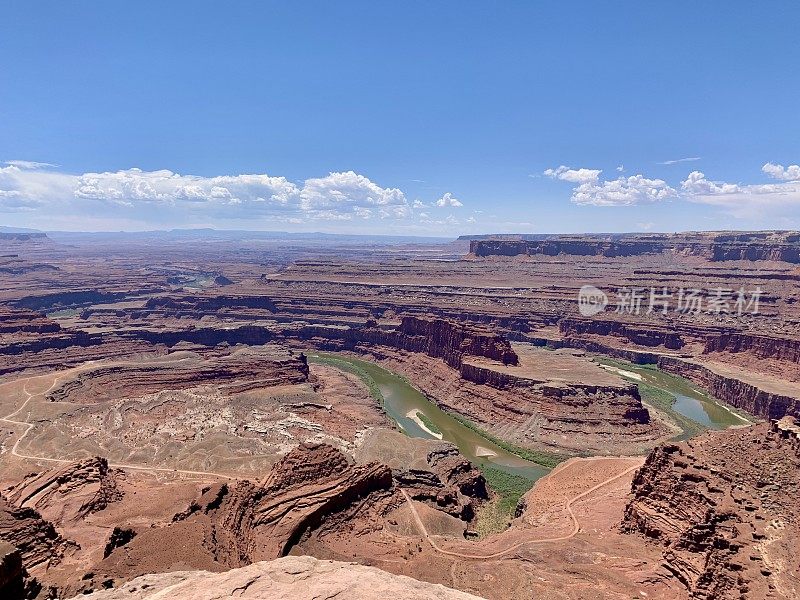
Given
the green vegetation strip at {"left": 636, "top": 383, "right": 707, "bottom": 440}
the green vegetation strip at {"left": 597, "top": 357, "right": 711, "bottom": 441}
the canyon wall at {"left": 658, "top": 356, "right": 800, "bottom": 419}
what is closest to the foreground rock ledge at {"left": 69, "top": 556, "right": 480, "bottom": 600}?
the green vegetation strip at {"left": 597, "top": 357, "right": 711, "bottom": 441}

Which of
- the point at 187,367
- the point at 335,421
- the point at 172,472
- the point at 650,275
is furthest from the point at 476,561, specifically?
the point at 650,275

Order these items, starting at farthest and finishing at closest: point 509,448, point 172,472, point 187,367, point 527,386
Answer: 1. point 187,367
2. point 527,386
3. point 509,448
4. point 172,472

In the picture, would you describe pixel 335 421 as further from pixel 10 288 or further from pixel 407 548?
pixel 10 288

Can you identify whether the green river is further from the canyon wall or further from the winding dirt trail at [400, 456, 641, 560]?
the winding dirt trail at [400, 456, 641, 560]

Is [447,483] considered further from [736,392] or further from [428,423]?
[736,392]

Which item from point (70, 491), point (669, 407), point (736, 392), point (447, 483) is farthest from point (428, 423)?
point (736, 392)

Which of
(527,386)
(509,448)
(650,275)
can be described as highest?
(650,275)
